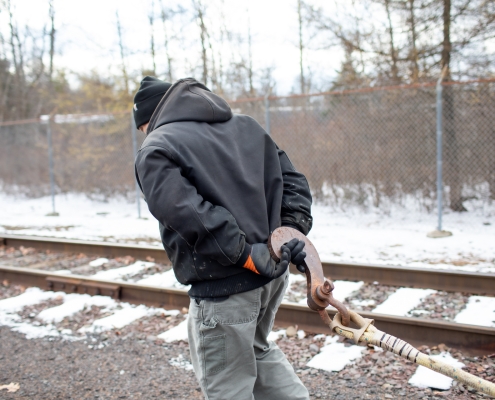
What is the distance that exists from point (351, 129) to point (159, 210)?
9.09m

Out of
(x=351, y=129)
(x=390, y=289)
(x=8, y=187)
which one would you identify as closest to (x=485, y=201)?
(x=351, y=129)

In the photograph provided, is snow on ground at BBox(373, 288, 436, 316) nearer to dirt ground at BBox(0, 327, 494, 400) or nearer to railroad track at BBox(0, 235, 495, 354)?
railroad track at BBox(0, 235, 495, 354)

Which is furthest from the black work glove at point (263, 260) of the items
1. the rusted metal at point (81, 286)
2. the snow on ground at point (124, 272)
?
the snow on ground at point (124, 272)

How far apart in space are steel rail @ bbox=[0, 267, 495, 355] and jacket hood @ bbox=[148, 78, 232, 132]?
269cm

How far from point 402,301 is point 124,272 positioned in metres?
3.61

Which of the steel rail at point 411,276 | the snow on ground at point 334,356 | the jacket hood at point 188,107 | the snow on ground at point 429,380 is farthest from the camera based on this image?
the steel rail at point 411,276

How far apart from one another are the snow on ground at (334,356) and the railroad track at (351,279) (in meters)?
0.33

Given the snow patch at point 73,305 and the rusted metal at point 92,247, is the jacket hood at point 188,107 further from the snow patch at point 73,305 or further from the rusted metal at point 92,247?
the rusted metal at point 92,247

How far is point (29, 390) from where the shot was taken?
379cm

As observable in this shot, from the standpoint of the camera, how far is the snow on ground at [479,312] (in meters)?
4.48

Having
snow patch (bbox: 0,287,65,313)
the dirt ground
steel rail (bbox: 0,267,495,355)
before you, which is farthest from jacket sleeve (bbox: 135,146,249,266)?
snow patch (bbox: 0,287,65,313)

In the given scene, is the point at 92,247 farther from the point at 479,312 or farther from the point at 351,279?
the point at 479,312

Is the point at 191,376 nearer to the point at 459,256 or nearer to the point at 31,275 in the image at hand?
the point at 31,275

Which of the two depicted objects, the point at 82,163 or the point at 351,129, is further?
the point at 82,163
